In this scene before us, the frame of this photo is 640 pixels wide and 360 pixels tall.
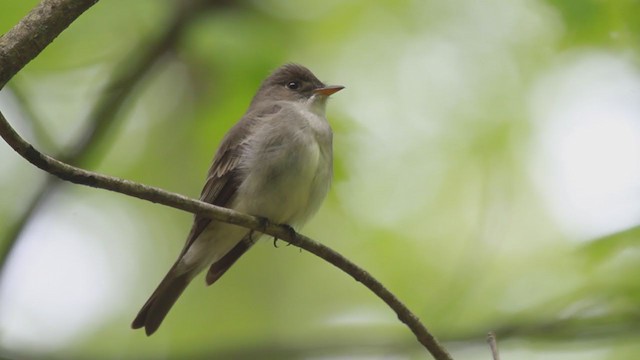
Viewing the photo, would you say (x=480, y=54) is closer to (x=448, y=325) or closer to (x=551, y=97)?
(x=551, y=97)

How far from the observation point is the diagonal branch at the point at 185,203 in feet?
9.80

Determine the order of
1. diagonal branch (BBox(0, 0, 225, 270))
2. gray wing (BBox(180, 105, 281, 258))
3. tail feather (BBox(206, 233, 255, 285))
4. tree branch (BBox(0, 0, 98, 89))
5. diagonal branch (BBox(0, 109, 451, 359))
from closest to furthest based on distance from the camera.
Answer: tree branch (BBox(0, 0, 98, 89)) → diagonal branch (BBox(0, 109, 451, 359)) → diagonal branch (BBox(0, 0, 225, 270)) → gray wing (BBox(180, 105, 281, 258)) → tail feather (BBox(206, 233, 255, 285))

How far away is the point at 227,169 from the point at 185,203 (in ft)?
6.93

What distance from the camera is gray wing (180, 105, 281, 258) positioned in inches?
215

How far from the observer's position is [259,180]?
5301mm

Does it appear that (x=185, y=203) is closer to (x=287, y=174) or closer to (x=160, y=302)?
(x=287, y=174)

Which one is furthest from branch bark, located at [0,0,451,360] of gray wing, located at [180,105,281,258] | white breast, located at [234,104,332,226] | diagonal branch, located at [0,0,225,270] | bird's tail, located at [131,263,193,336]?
bird's tail, located at [131,263,193,336]

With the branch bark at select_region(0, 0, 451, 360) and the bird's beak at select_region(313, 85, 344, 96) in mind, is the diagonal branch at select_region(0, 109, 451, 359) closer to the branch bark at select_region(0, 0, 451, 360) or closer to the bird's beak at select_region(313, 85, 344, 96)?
the branch bark at select_region(0, 0, 451, 360)

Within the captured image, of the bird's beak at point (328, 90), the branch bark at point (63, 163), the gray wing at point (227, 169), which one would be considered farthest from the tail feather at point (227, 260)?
the branch bark at point (63, 163)

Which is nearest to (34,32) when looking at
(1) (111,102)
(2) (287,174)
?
(2) (287,174)

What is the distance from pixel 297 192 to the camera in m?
5.25

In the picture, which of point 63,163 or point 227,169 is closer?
point 63,163

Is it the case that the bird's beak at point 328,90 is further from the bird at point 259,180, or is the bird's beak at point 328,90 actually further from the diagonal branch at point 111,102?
the diagonal branch at point 111,102

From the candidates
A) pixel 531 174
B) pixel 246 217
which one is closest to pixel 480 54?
pixel 531 174
